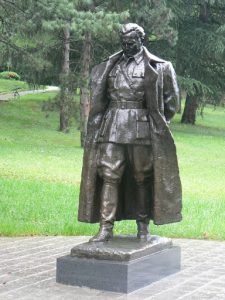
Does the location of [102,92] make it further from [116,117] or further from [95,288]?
[95,288]

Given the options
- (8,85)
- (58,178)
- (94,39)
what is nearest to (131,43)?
(58,178)

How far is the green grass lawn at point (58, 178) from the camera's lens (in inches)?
429

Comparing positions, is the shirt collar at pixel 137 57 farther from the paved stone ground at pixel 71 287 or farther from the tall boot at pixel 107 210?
the paved stone ground at pixel 71 287

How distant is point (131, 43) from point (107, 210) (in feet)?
5.86

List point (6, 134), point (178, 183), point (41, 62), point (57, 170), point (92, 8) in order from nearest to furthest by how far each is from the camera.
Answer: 1. point (178, 183)
2. point (57, 170)
3. point (41, 62)
4. point (92, 8)
5. point (6, 134)

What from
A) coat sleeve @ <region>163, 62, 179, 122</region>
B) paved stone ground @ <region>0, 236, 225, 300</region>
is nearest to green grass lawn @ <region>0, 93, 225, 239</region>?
paved stone ground @ <region>0, 236, 225, 300</region>

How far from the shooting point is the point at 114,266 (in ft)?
21.7

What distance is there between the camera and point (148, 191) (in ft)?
24.3

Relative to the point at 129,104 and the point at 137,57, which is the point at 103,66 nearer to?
the point at 137,57

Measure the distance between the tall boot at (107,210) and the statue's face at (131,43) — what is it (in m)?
1.43

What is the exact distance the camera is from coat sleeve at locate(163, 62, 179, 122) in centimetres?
724

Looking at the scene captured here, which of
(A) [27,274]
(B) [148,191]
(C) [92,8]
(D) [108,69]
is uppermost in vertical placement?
(C) [92,8]

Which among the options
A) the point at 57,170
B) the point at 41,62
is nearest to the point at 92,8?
Answer: the point at 41,62

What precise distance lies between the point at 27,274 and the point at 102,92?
2125 millimetres
